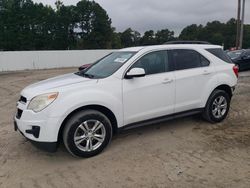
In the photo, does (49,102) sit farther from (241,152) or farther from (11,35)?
(11,35)

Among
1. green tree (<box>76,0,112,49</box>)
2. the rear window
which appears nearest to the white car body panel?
the rear window

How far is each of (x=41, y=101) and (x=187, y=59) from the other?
297 cm

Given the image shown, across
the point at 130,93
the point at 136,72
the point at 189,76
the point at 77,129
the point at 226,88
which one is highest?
the point at 136,72

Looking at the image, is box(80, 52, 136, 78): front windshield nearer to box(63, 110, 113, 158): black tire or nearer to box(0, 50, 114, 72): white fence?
box(63, 110, 113, 158): black tire

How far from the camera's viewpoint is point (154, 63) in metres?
5.14

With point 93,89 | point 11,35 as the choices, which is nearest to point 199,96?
point 93,89

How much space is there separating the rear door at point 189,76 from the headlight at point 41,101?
2.35 m

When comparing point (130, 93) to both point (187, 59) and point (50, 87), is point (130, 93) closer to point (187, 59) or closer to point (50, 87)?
point (50, 87)

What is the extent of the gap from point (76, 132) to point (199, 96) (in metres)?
2.66

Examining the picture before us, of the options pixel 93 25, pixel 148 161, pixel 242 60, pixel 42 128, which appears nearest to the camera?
pixel 42 128

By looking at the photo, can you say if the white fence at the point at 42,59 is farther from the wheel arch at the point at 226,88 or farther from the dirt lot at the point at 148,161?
the wheel arch at the point at 226,88

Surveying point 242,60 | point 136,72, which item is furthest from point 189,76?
point 242,60

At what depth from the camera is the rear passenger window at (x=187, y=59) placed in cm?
541

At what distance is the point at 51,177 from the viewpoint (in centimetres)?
392
